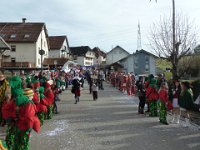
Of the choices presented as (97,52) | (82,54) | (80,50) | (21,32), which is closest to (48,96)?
(21,32)

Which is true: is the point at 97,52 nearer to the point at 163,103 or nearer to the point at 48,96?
the point at 48,96

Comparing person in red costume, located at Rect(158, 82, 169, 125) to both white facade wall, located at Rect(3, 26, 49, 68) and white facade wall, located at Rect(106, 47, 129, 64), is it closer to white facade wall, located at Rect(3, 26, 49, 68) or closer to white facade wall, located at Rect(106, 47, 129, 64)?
white facade wall, located at Rect(3, 26, 49, 68)

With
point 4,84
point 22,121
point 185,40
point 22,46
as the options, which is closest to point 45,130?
point 4,84

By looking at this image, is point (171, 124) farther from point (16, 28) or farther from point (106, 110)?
point (16, 28)

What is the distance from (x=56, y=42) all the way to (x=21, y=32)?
1874cm

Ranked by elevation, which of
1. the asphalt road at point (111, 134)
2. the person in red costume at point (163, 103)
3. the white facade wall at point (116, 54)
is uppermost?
the white facade wall at point (116, 54)

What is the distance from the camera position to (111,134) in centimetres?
1048

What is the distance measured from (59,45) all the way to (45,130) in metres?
65.1

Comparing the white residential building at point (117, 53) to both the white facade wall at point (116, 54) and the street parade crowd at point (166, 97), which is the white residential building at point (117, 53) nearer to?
the white facade wall at point (116, 54)

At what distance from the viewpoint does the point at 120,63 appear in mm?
80375

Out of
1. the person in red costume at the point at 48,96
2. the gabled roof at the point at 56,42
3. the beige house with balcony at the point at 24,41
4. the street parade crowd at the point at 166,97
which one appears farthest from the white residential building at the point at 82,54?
the person in red costume at the point at 48,96

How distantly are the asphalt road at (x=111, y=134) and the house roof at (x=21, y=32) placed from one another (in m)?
43.6

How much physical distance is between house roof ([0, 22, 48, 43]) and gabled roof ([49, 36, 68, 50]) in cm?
1508

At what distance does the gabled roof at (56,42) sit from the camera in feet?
247
